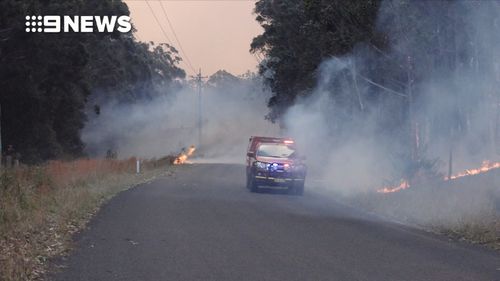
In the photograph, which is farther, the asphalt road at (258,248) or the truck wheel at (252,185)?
the truck wheel at (252,185)

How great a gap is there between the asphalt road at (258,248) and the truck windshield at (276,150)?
7.49m

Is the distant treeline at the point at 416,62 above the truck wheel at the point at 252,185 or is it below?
above

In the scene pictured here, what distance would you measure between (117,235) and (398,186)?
43.0 ft

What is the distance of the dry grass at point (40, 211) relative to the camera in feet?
32.6

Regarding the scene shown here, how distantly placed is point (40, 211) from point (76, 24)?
27.6m

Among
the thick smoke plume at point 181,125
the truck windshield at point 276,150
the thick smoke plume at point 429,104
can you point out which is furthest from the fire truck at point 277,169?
the thick smoke plume at point 181,125

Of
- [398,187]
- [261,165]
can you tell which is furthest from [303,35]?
[398,187]

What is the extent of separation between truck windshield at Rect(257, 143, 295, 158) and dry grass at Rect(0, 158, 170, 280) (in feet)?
18.1

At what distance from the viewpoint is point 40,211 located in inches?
598

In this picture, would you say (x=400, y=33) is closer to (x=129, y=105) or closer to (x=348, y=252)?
(x=348, y=252)

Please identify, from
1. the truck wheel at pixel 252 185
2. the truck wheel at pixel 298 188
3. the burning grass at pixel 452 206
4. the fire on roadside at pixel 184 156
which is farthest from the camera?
the fire on roadside at pixel 184 156

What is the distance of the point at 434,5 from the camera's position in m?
21.7

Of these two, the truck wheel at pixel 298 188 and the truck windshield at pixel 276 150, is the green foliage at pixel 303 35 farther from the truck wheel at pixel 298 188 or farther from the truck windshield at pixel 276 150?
the truck wheel at pixel 298 188

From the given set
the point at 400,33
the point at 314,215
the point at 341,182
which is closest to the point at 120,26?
the point at 341,182
